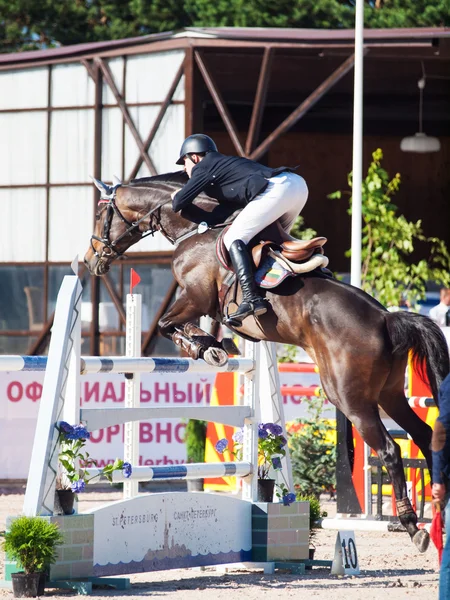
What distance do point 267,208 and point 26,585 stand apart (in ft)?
8.47

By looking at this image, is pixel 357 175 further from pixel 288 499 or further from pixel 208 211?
pixel 288 499

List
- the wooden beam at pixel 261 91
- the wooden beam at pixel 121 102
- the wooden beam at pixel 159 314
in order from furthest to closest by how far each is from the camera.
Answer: the wooden beam at pixel 121 102
the wooden beam at pixel 159 314
the wooden beam at pixel 261 91

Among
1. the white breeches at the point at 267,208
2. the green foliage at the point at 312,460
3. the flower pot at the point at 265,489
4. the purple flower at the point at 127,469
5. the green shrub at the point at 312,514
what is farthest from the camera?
the green foliage at the point at 312,460

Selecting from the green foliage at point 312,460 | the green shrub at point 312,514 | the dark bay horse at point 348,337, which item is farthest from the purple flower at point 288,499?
the green foliage at point 312,460

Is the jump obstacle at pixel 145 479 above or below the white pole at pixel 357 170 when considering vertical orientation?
below

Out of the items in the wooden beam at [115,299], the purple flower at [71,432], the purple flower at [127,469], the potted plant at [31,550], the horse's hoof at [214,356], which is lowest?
the potted plant at [31,550]

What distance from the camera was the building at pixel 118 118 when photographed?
53.7ft

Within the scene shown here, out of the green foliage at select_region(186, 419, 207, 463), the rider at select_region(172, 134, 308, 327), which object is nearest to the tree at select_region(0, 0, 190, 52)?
the green foliage at select_region(186, 419, 207, 463)

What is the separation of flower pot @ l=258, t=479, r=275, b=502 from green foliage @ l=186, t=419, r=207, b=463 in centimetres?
466

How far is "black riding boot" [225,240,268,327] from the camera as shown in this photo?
21.7 ft

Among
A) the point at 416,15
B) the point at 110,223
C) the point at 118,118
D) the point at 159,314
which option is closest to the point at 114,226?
the point at 110,223

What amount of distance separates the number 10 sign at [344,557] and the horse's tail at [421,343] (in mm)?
1019

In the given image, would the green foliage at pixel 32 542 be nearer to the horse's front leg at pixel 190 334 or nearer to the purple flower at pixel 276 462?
the horse's front leg at pixel 190 334

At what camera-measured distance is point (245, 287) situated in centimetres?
666
